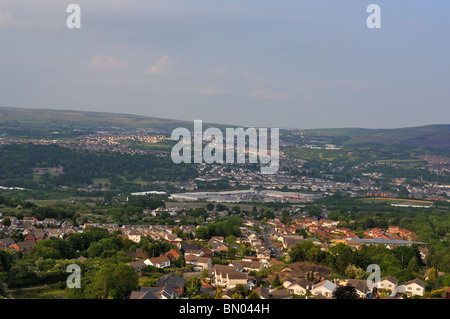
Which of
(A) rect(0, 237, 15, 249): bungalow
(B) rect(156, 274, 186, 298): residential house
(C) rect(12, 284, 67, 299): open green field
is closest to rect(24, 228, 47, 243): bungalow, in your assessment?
(A) rect(0, 237, 15, 249): bungalow

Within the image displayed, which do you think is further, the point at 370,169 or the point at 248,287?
the point at 370,169

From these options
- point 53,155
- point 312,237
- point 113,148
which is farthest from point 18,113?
point 312,237

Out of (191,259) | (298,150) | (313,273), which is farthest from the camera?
(298,150)

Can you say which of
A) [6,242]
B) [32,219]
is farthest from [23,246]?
[32,219]

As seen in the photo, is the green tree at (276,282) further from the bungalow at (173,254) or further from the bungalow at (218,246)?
the bungalow at (218,246)

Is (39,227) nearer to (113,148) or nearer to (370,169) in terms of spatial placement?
(113,148)
